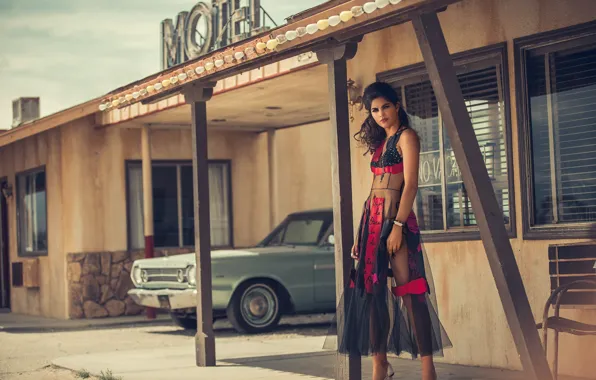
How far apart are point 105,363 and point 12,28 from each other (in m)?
21.9

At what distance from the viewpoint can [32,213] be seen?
67.0 feet

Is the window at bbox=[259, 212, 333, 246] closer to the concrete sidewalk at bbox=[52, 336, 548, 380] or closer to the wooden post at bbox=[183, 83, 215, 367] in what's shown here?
the concrete sidewalk at bbox=[52, 336, 548, 380]

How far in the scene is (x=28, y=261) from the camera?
19812 mm

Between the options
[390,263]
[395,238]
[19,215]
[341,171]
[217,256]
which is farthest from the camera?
[19,215]

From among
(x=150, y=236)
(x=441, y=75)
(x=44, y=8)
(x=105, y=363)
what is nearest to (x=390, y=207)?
(x=441, y=75)

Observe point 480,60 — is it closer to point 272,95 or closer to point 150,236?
point 272,95

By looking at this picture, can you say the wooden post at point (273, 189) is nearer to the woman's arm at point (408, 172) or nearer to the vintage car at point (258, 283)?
the vintage car at point (258, 283)

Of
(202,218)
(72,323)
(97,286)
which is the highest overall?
(202,218)

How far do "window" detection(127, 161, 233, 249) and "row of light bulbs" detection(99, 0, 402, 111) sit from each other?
279 inches

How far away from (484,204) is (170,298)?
8.49 meters

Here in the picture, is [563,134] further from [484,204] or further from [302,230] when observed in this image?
[302,230]

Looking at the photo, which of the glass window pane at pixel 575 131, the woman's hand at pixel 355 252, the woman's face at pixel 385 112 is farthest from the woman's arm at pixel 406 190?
the glass window pane at pixel 575 131

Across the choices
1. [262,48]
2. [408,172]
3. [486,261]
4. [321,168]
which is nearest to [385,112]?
[408,172]

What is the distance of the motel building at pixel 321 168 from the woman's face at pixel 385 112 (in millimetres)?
643
